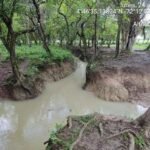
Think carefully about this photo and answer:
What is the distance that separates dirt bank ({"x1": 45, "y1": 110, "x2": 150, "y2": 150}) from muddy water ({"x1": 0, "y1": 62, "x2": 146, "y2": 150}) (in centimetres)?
189

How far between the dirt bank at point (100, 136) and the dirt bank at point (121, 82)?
595 cm

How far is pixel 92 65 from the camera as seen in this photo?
16.5 m

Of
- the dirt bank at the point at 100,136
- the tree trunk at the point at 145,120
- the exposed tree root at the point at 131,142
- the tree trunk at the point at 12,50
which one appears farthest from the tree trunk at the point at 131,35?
the exposed tree root at the point at 131,142

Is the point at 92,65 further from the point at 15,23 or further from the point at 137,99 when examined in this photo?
the point at 15,23

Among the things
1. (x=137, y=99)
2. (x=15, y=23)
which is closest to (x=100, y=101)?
(x=137, y=99)

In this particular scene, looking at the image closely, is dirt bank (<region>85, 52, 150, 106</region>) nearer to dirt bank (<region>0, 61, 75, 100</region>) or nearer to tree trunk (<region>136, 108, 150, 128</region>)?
dirt bank (<region>0, 61, 75, 100</region>)

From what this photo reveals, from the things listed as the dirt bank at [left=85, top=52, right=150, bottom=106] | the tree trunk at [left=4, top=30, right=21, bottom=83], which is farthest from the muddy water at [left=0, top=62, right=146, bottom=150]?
the tree trunk at [left=4, top=30, right=21, bottom=83]

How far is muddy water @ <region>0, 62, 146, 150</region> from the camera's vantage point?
945 cm

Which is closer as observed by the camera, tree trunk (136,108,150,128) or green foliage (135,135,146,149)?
green foliage (135,135,146,149)

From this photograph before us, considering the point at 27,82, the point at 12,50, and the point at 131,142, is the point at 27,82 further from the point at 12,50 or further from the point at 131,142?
the point at 131,142

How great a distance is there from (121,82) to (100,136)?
25.3 feet

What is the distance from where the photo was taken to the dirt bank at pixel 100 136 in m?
6.59

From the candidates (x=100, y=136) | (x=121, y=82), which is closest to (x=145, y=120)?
(x=100, y=136)

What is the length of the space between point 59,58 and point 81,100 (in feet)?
21.3
